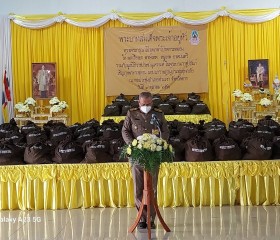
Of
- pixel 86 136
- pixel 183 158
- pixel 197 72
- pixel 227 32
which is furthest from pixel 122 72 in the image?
pixel 183 158

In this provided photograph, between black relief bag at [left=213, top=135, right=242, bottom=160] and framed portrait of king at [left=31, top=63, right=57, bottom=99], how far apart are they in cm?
827

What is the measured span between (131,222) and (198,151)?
1.48 metres

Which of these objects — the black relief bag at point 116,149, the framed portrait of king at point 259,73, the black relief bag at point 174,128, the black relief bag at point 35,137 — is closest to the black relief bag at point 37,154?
the black relief bag at point 116,149

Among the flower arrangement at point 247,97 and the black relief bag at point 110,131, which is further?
the flower arrangement at point 247,97

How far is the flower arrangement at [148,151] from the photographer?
19.3 feet

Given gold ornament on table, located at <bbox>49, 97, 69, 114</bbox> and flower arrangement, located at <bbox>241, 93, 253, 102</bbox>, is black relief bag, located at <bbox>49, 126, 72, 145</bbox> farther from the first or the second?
flower arrangement, located at <bbox>241, 93, 253, 102</bbox>

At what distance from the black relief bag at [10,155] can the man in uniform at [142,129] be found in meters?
2.15

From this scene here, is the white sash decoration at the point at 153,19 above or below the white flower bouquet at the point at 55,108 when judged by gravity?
above

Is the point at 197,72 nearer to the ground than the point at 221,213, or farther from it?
farther from it

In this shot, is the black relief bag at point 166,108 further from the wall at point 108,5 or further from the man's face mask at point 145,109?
the man's face mask at point 145,109

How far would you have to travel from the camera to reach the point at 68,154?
7840 millimetres

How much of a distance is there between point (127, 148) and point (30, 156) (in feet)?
7.70

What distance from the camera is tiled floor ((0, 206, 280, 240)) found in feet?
20.1

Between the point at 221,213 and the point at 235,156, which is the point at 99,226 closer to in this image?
the point at 221,213
